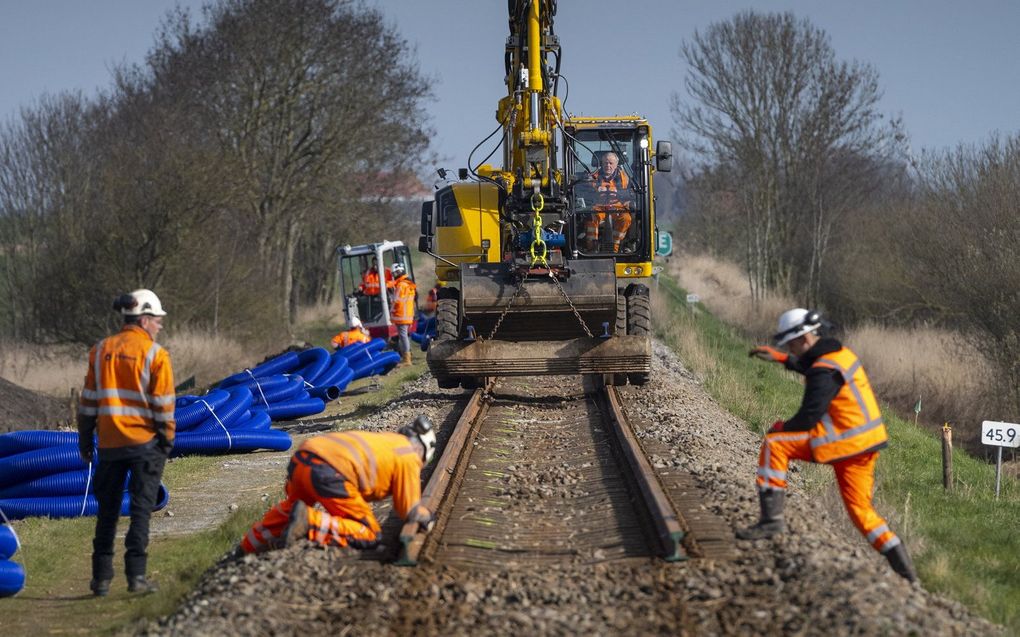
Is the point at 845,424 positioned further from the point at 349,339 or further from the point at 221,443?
the point at 349,339

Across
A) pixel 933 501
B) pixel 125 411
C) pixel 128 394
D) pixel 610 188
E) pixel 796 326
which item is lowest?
pixel 933 501

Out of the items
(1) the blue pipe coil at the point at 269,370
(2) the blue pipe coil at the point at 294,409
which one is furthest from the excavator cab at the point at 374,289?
(2) the blue pipe coil at the point at 294,409

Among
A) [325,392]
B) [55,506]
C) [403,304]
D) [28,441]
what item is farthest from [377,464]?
[403,304]

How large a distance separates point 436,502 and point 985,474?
340 inches

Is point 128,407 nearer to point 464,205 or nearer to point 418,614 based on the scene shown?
point 418,614

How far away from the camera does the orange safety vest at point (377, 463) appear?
7.16 metres

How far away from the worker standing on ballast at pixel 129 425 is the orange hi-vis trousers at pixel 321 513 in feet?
2.66

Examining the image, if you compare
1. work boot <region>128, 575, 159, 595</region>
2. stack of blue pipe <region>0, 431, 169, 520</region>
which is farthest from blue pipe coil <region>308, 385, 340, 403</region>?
work boot <region>128, 575, 159, 595</region>

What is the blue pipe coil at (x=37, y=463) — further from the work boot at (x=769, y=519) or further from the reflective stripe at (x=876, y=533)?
the reflective stripe at (x=876, y=533)

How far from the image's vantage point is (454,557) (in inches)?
282

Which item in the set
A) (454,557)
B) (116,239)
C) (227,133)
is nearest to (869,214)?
(227,133)

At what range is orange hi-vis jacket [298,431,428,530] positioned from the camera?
716cm

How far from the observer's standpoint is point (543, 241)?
15.0 meters

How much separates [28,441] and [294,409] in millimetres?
6260
